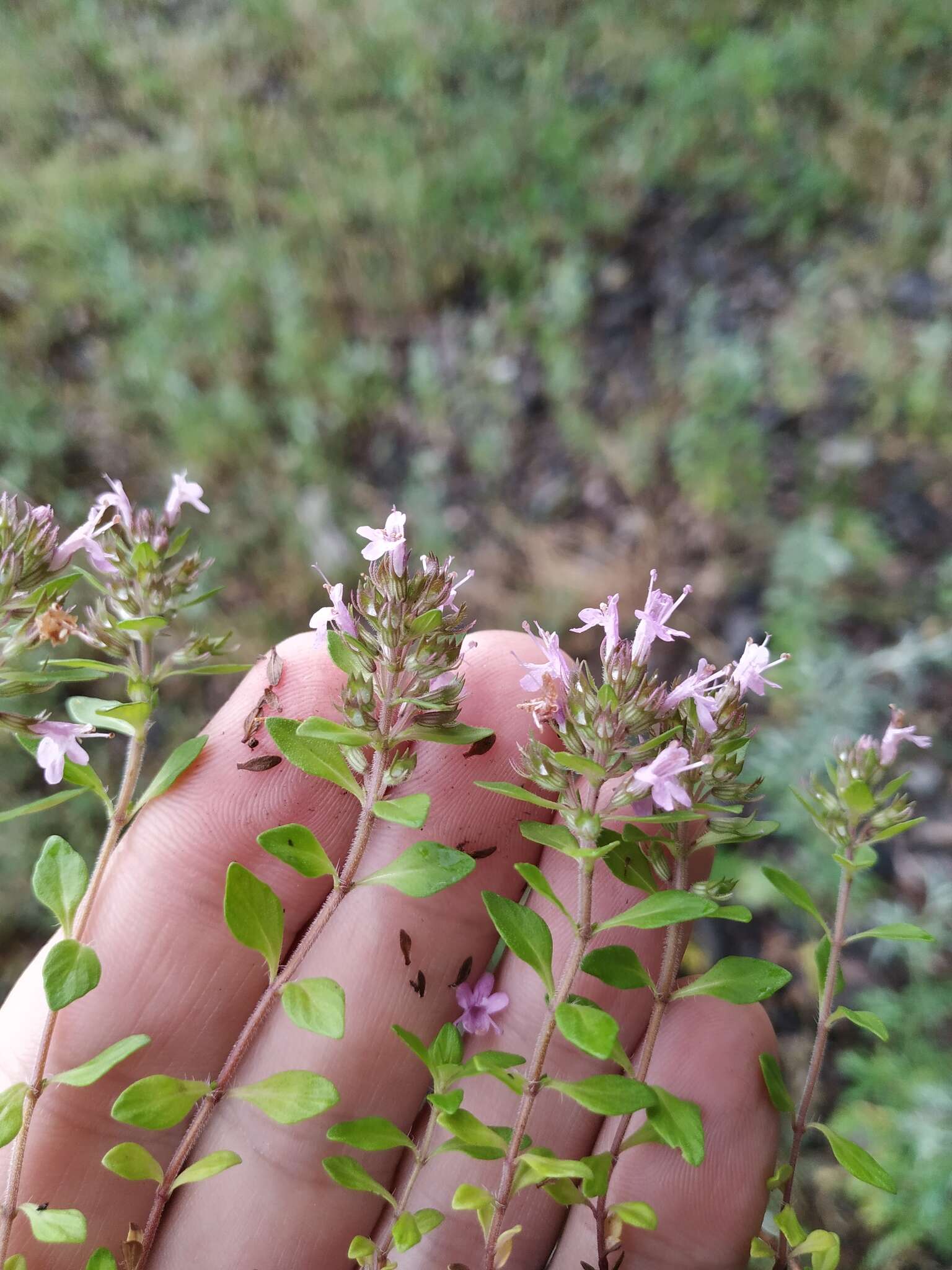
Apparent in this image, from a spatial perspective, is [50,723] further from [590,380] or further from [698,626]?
[590,380]

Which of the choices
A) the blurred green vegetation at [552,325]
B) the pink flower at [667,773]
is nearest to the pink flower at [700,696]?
the pink flower at [667,773]

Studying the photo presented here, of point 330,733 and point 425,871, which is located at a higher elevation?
point 330,733

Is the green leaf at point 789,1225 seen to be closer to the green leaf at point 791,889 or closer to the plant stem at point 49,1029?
the green leaf at point 791,889

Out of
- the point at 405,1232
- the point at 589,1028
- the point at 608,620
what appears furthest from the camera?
the point at 608,620

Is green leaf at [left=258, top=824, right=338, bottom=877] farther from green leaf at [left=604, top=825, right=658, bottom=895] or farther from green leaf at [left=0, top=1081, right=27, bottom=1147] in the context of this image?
green leaf at [left=0, top=1081, right=27, bottom=1147]

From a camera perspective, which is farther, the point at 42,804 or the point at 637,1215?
the point at 42,804

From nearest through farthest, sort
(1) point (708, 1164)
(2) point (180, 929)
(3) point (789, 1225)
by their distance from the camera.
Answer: (3) point (789, 1225) < (1) point (708, 1164) < (2) point (180, 929)

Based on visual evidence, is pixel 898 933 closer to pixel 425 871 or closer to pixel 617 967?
pixel 617 967

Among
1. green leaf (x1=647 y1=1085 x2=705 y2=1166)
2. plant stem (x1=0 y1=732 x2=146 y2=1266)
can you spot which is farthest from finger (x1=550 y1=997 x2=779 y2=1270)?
plant stem (x1=0 y1=732 x2=146 y2=1266)

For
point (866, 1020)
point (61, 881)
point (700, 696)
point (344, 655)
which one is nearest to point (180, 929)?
point (61, 881)
